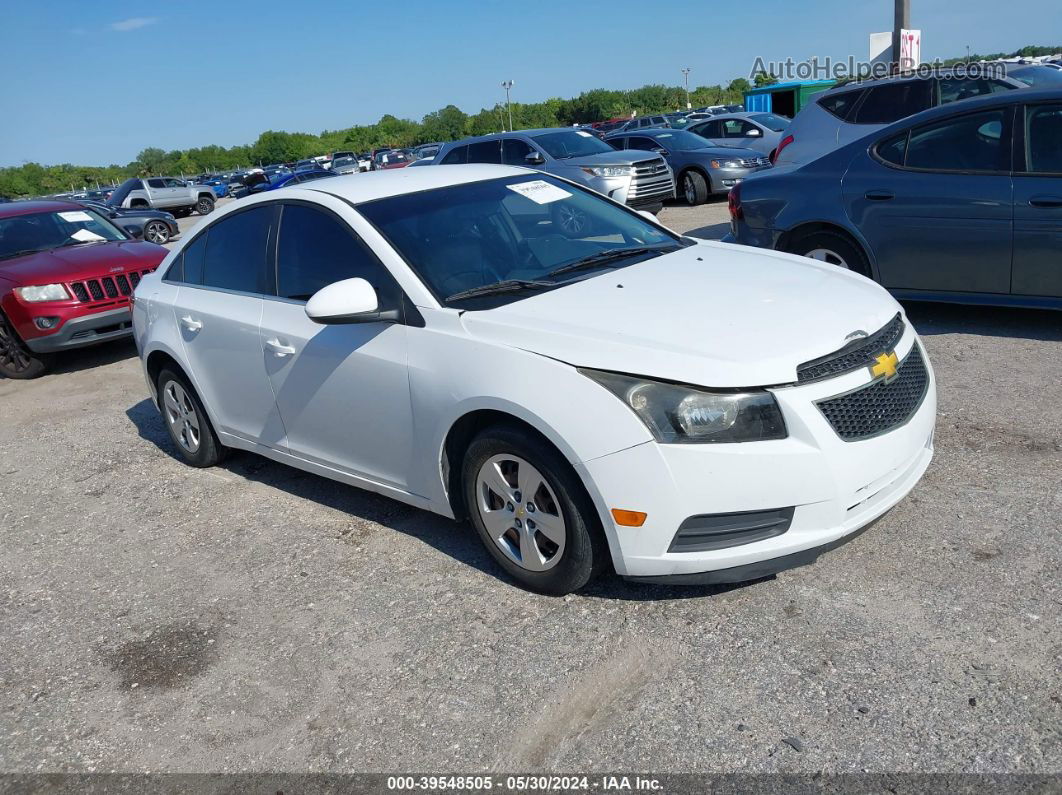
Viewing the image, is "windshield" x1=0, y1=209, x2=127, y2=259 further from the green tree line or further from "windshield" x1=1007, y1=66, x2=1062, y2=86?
the green tree line

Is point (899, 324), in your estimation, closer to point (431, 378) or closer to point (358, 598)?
point (431, 378)

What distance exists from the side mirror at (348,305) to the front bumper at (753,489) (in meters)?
1.23

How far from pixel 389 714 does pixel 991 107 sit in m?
5.52

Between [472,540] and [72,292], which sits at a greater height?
[72,292]

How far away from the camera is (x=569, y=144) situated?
1557cm

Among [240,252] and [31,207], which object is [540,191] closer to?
[240,252]

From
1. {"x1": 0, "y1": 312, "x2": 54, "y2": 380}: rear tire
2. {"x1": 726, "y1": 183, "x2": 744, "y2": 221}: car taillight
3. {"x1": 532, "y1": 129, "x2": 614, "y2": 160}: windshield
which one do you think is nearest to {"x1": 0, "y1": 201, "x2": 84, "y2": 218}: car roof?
{"x1": 0, "y1": 312, "x2": 54, "y2": 380}: rear tire

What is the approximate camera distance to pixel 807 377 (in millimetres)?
3270

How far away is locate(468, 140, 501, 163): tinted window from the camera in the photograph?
51.2 ft

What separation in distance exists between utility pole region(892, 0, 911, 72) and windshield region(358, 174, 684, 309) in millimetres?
12451

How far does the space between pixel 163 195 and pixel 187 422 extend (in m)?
32.1

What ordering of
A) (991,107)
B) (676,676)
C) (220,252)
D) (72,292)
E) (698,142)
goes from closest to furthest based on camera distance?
(676,676)
(220,252)
(991,107)
(72,292)
(698,142)

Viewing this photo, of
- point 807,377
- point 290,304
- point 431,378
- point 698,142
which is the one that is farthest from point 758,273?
point 698,142

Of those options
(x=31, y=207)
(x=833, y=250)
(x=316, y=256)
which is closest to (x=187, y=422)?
(x=316, y=256)
